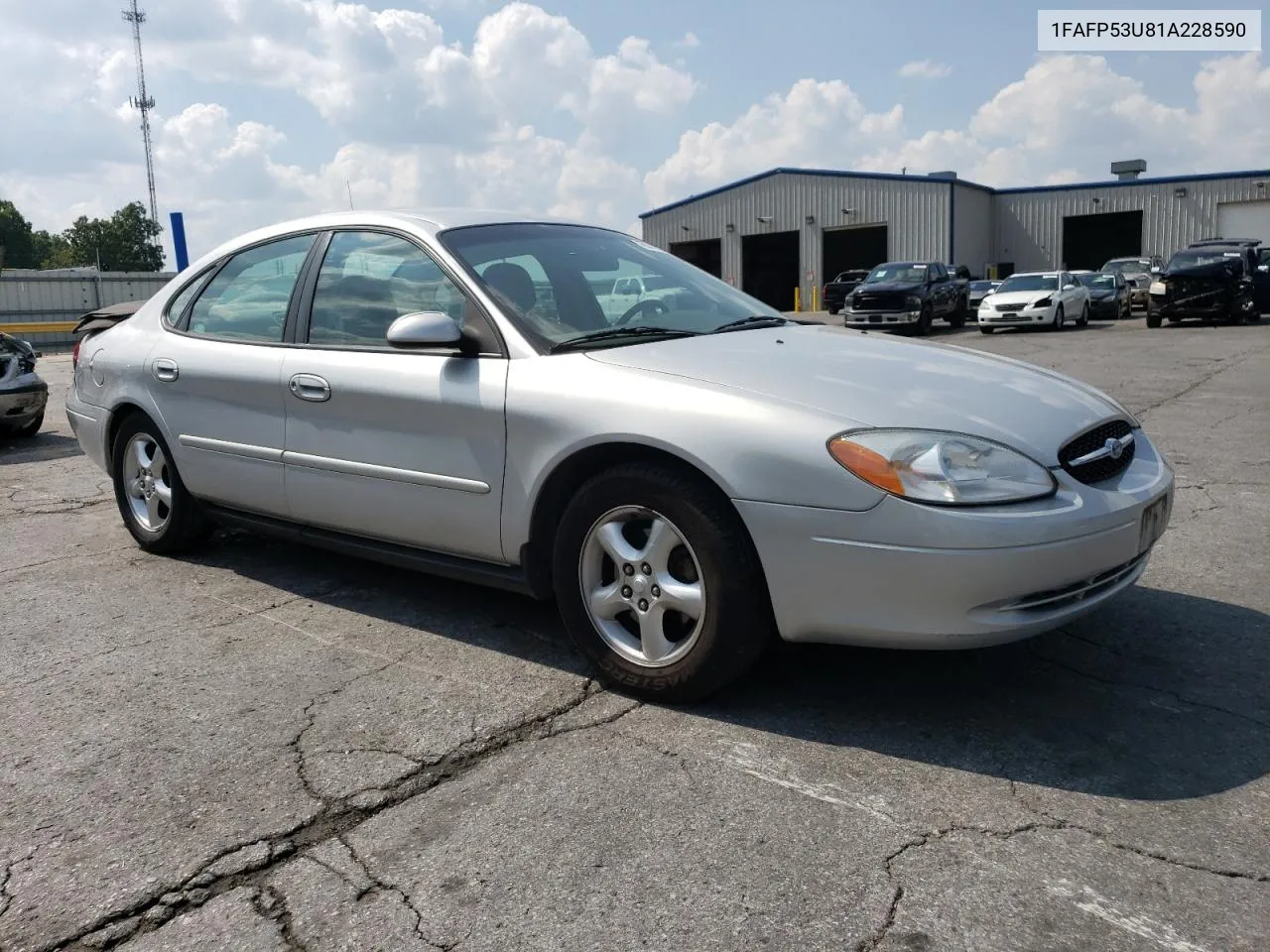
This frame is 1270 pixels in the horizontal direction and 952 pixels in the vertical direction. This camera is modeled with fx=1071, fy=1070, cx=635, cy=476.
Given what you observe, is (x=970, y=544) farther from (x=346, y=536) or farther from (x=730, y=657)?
(x=346, y=536)

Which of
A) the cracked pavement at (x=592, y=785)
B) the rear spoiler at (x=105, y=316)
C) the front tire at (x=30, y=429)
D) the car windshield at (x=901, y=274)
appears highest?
the car windshield at (x=901, y=274)

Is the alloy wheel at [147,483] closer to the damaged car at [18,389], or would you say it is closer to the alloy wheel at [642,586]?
the alloy wheel at [642,586]

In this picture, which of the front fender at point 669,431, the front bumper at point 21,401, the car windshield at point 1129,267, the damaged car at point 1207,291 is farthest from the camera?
the car windshield at point 1129,267

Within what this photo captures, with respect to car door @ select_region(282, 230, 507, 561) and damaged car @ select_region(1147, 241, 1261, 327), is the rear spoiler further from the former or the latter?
damaged car @ select_region(1147, 241, 1261, 327)

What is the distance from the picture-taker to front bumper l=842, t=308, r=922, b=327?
23172 millimetres

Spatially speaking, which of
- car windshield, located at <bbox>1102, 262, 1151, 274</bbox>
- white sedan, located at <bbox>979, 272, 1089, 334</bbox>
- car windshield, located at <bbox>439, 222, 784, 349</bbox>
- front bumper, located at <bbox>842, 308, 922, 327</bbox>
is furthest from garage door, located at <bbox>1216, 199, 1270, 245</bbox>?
car windshield, located at <bbox>439, 222, 784, 349</bbox>

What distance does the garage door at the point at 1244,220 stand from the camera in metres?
38.6

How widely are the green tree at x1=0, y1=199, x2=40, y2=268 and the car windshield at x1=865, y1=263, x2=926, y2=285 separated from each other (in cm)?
10021

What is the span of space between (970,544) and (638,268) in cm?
200

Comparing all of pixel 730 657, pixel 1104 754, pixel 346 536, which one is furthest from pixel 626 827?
pixel 346 536

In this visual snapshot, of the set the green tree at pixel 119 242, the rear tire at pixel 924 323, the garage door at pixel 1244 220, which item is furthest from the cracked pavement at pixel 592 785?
the green tree at pixel 119 242

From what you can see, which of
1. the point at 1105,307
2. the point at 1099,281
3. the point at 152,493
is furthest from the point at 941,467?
the point at 1099,281

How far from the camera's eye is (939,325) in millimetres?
28500

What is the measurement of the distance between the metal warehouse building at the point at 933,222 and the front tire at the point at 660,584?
38873 millimetres
